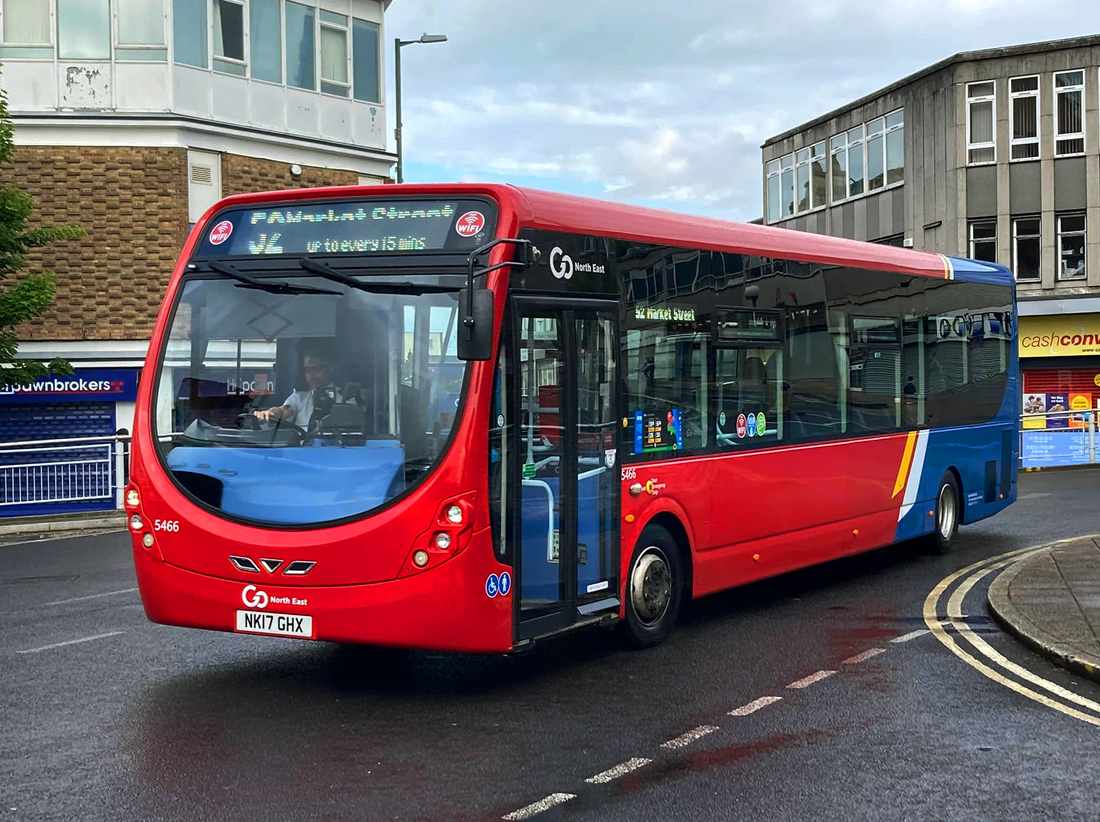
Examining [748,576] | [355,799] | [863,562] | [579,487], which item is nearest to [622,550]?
[579,487]

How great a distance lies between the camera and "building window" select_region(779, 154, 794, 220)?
48.5 metres

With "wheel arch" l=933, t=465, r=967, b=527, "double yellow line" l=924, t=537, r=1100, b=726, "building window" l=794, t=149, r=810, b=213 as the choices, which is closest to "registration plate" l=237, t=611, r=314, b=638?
"double yellow line" l=924, t=537, r=1100, b=726

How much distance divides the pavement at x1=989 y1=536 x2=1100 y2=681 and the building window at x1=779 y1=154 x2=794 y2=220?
116ft

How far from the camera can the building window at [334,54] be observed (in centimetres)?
2992

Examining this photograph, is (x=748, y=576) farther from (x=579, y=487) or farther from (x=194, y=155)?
(x=194, y=155)

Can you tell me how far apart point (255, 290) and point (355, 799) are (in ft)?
11.5

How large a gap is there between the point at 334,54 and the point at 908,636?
2321 cm

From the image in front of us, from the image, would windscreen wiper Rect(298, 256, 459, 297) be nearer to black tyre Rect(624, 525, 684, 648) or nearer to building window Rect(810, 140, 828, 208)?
black tyre Rect(624, 525, 684, 648)

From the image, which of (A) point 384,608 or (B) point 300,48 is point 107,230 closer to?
(B) point 300,48

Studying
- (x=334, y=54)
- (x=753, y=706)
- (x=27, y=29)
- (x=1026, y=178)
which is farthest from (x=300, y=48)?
(x=753, y=706)

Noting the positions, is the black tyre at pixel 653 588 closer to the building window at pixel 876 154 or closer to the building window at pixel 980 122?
the building window at pixel 980 122

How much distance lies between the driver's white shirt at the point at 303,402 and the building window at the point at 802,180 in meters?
41.1

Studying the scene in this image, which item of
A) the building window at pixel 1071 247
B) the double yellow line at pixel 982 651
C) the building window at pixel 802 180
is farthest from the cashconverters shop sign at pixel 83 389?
the building window at pixel 802 180

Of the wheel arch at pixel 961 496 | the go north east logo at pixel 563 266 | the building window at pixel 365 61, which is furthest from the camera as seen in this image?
the building window at pixel 365 61
